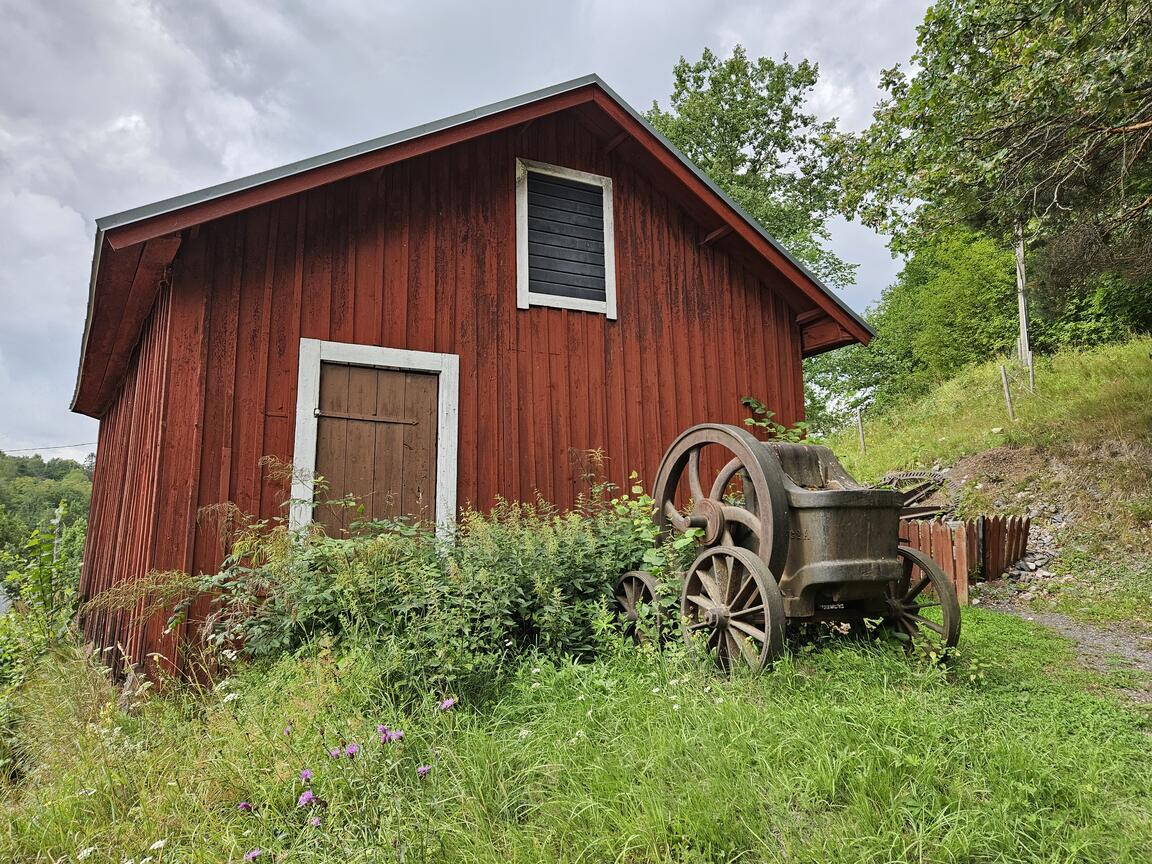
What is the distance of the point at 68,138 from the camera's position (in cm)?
4775

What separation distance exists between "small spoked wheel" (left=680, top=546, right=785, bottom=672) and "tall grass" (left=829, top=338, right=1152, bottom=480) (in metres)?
11.0

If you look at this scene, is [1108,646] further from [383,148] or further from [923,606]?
[383,148]

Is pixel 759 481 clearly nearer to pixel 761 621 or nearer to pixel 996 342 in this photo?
pixel 761 621

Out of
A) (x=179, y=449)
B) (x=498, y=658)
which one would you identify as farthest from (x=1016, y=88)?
(x=179, y=449)

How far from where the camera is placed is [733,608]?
4273mm

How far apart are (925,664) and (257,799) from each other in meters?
3.83

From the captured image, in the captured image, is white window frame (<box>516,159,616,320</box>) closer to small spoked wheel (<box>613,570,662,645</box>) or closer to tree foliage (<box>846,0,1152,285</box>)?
small spoked wheel (<box>613,570,662,645</box>)

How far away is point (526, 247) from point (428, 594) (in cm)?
412

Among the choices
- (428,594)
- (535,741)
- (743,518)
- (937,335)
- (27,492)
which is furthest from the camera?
(27,492)

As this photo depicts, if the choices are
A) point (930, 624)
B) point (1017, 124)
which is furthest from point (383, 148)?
point (1017, 124)

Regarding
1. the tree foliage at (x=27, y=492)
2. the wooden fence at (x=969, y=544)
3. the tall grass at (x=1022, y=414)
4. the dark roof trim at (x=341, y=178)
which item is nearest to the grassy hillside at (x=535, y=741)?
the dark roof trim at (x=341, y=178)

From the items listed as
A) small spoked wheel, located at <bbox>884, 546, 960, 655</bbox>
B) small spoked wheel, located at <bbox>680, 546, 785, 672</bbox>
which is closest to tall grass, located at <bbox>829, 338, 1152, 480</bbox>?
small spoked wheel, located at <bbox>884, 546, 960, 655</bbox>

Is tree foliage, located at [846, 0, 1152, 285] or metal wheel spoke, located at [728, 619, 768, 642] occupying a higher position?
tree foliage, located at [846, 0, 1152, 285]

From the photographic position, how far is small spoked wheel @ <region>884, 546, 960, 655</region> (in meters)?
4.45
